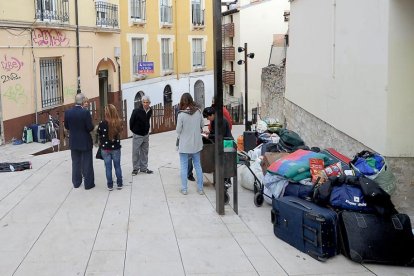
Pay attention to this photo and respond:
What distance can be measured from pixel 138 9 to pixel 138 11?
4.0 inches

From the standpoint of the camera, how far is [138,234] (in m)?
6.27

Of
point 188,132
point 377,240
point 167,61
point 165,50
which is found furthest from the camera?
point 167,61

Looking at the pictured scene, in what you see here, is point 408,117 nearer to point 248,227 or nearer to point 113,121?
point 248,227

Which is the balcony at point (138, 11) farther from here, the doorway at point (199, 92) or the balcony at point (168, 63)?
the doorway at point (199, 92)

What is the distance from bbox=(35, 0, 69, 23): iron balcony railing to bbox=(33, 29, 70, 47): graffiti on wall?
15.3 inches

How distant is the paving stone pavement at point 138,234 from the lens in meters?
5.32

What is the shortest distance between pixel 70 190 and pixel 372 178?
4836 mm

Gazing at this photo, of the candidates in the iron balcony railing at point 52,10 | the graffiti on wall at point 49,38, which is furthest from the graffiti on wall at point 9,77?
the iron balcony railing at point 52,10

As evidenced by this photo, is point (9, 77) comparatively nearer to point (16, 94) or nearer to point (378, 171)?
point (16, 94)

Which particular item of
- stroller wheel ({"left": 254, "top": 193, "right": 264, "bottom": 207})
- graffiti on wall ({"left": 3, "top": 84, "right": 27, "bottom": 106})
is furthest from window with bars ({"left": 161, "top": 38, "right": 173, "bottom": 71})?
stroller wheel ({"left": 254, "top": 193, "right": 264, "bottom": 207})

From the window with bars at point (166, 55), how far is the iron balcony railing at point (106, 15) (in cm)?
644

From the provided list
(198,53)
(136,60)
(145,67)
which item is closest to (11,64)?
(136,60)

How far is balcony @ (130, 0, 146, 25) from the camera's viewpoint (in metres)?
25.3

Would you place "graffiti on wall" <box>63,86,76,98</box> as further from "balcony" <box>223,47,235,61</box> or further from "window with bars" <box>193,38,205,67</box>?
"balcony" <box>223,47,235,61</box>
